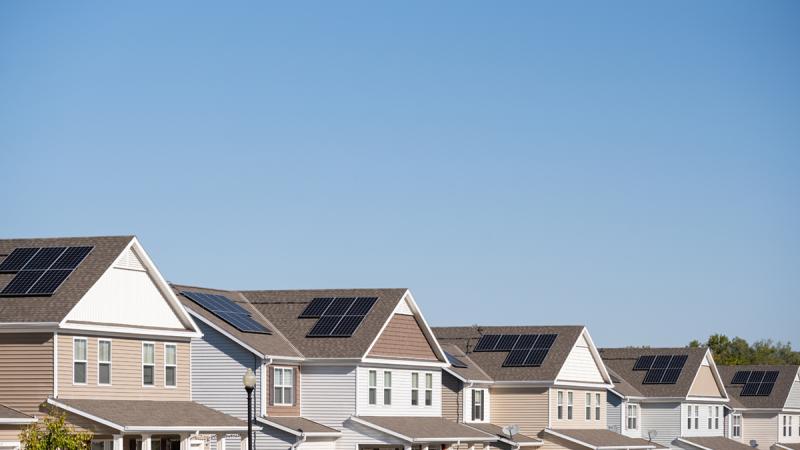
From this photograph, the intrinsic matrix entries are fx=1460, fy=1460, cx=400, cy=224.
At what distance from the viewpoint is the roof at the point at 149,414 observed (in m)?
42.5

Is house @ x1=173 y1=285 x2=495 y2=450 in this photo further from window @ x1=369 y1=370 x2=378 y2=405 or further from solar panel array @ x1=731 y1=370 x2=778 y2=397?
solar panel array @ x1=731 y1=370 x2=778 y2=397

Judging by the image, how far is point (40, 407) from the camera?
42.8 metres

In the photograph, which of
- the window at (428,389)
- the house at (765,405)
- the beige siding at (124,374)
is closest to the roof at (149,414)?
the beige siding at (124,374)

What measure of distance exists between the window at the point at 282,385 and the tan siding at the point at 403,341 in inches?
132

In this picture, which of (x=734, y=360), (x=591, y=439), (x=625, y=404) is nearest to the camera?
(x=591, y=439)

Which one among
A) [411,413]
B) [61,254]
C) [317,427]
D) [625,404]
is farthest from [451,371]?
[61,254]

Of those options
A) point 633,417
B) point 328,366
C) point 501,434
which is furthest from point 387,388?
point 633,417

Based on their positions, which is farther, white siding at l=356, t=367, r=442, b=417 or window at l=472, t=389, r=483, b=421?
window at l=472, t=389, r=483, b=421

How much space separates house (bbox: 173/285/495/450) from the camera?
54.9 m

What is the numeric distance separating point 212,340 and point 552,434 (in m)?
22.0

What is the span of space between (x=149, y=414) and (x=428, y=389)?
769 inches

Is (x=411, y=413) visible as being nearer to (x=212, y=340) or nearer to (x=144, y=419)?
(x=212, y=340)

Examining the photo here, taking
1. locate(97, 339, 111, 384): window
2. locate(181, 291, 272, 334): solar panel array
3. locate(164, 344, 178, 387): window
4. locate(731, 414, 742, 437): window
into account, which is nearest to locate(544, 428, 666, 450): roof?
locate(731, 414, 742, 437): window

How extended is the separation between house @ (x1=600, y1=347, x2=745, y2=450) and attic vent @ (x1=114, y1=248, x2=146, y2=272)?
39.7 meters
